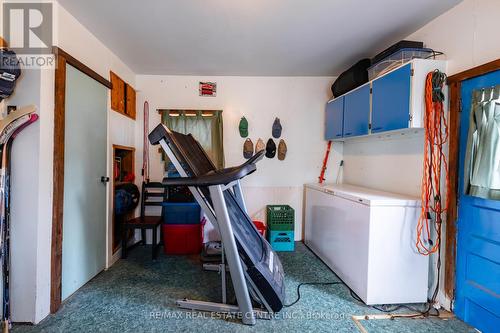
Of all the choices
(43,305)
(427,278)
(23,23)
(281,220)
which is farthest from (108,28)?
(427,278)

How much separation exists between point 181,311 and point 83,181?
1.48 m

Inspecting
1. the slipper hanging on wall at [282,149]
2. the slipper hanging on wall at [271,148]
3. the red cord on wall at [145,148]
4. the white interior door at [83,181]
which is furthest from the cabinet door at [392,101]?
the red cord on wall at [145,148]

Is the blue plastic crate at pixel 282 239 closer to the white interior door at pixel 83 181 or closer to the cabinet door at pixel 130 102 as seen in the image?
the white interior door at pixel 83 181

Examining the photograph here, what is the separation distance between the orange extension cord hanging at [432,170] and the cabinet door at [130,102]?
10.8ft

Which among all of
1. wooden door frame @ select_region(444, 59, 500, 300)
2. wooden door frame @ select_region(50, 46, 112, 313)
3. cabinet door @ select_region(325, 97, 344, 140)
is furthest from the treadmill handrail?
cabinet door @ select_region(325, 97, 344, 140)

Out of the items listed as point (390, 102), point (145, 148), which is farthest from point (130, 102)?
point (390, 102)

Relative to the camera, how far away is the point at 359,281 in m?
1.93

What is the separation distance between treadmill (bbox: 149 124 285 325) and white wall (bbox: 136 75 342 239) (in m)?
1.46

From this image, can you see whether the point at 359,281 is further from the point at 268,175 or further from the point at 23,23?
the point at 23,23

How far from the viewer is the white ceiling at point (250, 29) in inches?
68.9

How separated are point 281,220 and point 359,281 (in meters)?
1.23

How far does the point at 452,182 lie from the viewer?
177 centimetres

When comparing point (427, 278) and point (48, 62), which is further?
point (427, 278)

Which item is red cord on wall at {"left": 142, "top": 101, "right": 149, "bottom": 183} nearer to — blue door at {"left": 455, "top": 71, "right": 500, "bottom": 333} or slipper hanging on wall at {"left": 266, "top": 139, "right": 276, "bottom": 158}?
slipper hanging on wall at {"left": 266, "top": 139, "right": 276, "bottom": 158}
